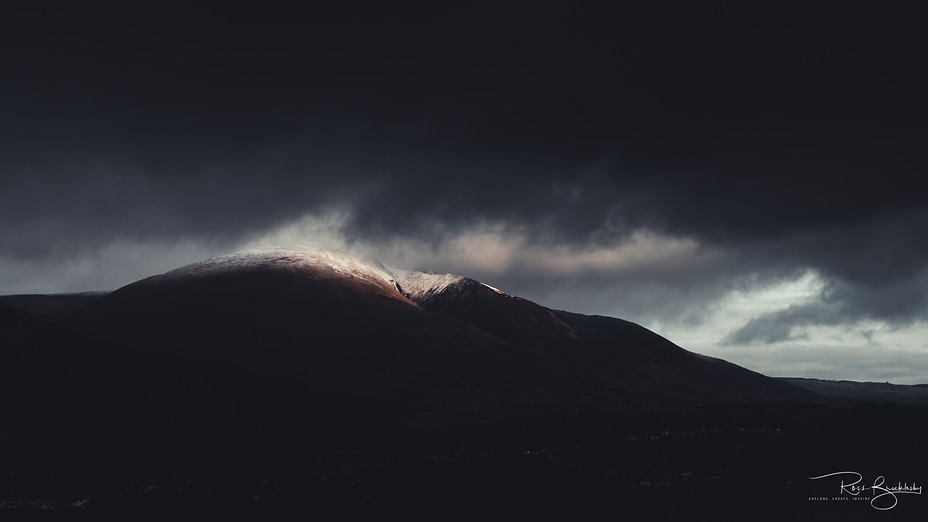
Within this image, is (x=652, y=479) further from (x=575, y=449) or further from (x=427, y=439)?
(x=427, y=439)

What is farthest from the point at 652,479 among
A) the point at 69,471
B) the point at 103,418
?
the point at 103,418

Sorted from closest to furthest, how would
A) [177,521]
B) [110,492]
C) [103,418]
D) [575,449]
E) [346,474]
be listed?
[177,521], [110,492], [346,474], [575,449], [103,418]

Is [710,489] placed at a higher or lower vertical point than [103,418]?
lower

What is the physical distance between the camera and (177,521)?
12619 cm

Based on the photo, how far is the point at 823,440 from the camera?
535 feet

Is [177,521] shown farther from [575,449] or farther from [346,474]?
[575,449]

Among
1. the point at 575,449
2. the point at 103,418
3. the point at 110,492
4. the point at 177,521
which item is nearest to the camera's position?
the point at 177,521

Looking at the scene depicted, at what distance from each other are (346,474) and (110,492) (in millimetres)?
35418

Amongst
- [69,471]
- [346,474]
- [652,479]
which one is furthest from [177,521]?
[652,479]

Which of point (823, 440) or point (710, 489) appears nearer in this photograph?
point (710, 489)

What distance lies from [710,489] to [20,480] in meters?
104
